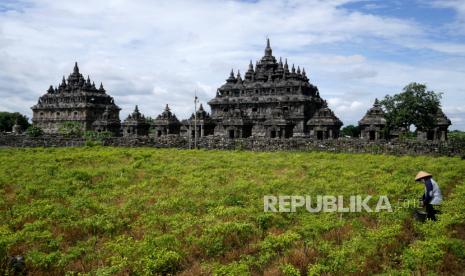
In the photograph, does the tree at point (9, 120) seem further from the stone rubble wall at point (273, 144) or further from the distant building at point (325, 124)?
the distant building at point (325, 124)

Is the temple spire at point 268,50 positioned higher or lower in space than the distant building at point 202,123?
higher

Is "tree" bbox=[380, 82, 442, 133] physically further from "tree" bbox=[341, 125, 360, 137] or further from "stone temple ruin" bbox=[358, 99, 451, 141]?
"tree" bbox=[341, 125, 360, 137]

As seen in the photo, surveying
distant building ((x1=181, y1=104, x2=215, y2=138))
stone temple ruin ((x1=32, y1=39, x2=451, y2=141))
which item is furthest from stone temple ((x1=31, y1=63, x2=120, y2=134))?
distant building ((x1=181, y1=104, x2=215, y2=138))

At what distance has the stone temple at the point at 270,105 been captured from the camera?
1973 inches

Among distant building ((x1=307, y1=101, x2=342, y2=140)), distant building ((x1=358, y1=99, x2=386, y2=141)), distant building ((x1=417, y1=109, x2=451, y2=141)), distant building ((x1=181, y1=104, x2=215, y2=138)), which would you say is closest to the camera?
distant building ((x1=417, y1=109, x2=451, y2=141))

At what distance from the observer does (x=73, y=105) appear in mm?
83062

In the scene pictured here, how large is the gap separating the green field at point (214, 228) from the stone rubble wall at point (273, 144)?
11029mm

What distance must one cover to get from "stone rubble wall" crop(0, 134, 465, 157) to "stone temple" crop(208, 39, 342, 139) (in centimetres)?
1339

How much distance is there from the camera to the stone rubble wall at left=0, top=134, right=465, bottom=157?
30453mm

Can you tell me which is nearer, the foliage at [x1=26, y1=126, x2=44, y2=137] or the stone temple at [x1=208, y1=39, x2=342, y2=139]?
the foliage at [x1=26, y1=126, x2=44, y2=137]

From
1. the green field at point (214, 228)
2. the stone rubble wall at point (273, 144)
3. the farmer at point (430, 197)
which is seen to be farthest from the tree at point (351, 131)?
the farmer at point (430, 197)

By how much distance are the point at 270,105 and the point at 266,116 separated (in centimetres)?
178

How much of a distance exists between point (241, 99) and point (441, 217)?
52011 mm

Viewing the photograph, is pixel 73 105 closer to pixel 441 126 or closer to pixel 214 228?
pixel 441 126
